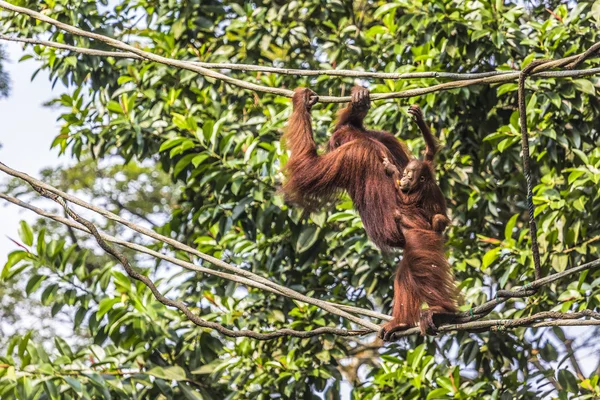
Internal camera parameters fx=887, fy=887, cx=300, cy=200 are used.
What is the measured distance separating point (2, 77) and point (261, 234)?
2.28 metres

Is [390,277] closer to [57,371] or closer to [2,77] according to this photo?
[57,371]

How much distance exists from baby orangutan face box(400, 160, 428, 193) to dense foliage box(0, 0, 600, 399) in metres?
1.20

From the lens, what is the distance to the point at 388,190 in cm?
488

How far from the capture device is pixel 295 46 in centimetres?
763

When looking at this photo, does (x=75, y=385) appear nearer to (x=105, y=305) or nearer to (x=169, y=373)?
(x=105, y=305)

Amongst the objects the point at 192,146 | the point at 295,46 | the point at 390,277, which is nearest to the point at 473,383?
the point at 390,277

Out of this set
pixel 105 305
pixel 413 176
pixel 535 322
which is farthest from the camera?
pixel 105 305

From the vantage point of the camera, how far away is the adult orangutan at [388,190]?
463cm

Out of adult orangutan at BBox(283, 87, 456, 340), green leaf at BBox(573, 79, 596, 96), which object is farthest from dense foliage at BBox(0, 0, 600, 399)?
adult orangutan at BBox(283, 87, 456, 340)

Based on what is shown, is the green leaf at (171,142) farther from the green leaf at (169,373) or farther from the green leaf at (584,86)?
the green leaf at (584,86)

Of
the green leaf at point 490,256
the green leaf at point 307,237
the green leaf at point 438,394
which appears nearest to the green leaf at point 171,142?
the green leaf at point 307,237

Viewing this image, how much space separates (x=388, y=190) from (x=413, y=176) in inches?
9.4

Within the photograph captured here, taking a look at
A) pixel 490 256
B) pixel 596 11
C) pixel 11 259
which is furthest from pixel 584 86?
pixel 11 259

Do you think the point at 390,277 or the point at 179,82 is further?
the point at 179,82
